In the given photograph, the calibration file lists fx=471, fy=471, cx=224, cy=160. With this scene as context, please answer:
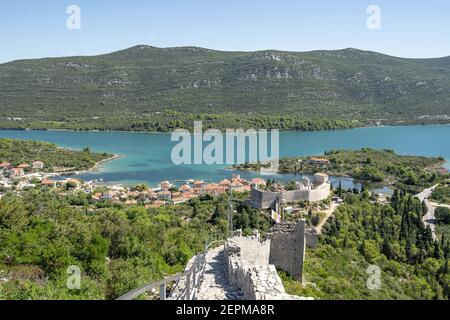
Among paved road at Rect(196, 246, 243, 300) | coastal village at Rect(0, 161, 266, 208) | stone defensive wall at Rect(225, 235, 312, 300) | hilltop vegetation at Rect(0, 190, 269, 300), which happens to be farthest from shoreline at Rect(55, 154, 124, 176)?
stone defensive wall at Rect(225, 235, 312, 300)

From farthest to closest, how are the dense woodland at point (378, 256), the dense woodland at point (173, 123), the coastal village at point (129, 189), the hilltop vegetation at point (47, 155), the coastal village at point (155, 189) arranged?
the dense woodland at point (173, 123) → the hilltop vegetation at point (47, 155) → the coastal village at point (129, 189) → the coastal village at point (155, 189) → the dense woodland at point (378, 256)

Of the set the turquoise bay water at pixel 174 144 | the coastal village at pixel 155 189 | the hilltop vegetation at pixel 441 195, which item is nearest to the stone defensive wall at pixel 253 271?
the coastal village at pixel 155 189

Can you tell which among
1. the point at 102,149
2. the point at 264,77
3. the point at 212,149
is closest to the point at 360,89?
the point at 264,77

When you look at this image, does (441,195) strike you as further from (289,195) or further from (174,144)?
(174,144)

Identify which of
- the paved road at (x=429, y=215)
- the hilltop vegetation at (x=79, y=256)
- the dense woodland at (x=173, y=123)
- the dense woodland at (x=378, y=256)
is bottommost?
the paved road at (x=429, y=215)

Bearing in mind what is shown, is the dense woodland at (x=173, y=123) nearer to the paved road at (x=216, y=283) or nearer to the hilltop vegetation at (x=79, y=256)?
the hilltop vegetation at (x=79, y=256)

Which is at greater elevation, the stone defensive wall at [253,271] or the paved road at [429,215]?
the stone defensive wall at [253,271]

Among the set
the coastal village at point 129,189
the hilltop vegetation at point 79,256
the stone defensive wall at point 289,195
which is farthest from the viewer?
the coastal village at point 129,189
